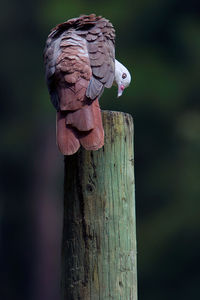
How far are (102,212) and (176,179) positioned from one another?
10.2m

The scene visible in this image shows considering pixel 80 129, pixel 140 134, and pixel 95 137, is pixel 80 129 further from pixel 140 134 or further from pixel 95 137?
pixel 140 134

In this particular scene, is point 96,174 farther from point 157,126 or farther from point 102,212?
point 157,126

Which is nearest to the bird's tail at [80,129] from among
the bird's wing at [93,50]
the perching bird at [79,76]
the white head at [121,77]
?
the perching bird at [79,76]

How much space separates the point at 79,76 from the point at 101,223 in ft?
2.79

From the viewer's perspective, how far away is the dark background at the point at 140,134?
41.7 ft

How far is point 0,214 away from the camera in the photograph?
578 inches

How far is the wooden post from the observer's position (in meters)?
3.37

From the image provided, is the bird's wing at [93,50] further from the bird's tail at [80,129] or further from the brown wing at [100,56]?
the bird's tail at [80,129]

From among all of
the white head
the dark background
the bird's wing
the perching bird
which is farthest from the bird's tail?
the dark background

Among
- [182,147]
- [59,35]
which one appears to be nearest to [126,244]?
[59,35]

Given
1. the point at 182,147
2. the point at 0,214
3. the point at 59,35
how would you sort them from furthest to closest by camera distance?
1. the point at 0,214
2. the point at 182,147
3. the point at 59,35

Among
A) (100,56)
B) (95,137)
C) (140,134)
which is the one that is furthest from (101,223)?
(140,134)

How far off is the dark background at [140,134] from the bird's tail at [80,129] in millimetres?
8839

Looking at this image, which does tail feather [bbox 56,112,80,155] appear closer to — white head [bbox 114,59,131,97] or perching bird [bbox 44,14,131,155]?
perching bird [bbox 44,14,131,155]
